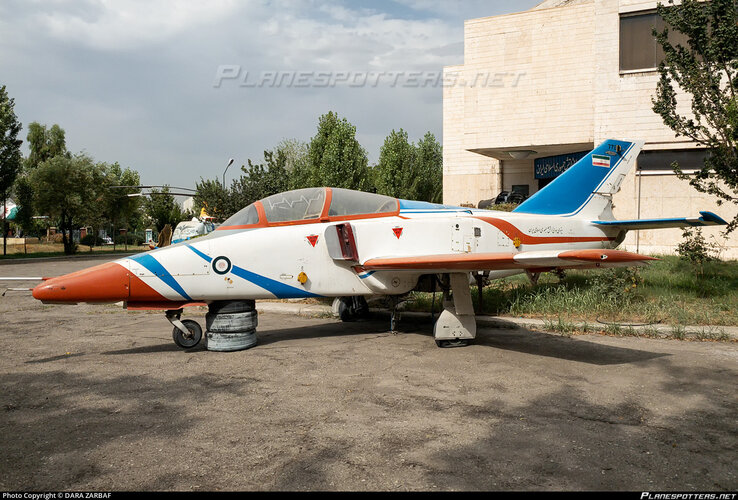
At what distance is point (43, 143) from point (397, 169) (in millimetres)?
41676

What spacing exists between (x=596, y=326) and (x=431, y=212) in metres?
3.51

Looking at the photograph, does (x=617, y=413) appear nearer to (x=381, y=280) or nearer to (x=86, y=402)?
(x=381, y=280)

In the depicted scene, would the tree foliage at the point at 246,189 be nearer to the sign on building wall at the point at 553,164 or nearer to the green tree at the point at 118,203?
the sign on building wall at the point at 553,164

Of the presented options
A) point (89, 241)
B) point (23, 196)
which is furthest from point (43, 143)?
point (23, 196)

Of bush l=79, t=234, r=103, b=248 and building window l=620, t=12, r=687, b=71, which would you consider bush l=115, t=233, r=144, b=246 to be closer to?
bush l=79, t=234, r=103, b=248

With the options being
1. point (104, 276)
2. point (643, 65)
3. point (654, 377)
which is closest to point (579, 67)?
point (643, 65)

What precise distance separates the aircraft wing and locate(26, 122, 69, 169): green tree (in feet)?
202

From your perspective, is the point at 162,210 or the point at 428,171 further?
the point at 162,210

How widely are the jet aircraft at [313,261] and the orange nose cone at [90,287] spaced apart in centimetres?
1

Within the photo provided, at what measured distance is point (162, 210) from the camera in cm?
6234

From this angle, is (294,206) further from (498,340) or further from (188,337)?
(498,340)

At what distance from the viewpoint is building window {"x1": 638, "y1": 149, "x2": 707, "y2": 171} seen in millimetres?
18516

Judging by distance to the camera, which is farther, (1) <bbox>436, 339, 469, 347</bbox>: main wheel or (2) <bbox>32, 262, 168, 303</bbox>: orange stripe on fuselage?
(1) <bbox>436, 339, 469, 347</bbox>: main wheel

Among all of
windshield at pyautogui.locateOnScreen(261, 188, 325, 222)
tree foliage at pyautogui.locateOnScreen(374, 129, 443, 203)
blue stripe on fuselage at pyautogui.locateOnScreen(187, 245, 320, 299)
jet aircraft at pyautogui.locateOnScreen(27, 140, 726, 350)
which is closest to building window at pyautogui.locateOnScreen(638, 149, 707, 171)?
jet aircraft at pyautogui.locateOnScreen(27, 140, 726, 350)
